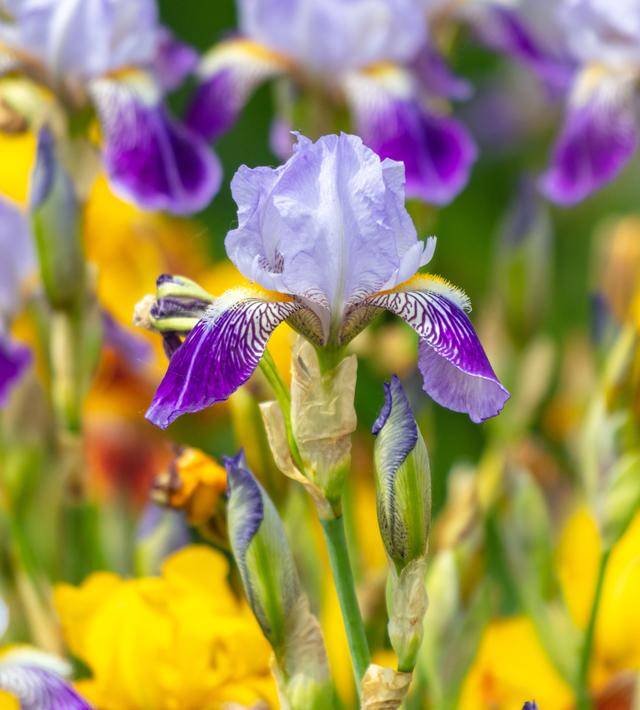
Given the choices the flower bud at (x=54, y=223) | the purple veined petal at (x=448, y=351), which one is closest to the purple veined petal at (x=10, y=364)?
the flower bud at (x=54, y=223)

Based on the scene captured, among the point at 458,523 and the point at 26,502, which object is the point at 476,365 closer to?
the point at 458,523

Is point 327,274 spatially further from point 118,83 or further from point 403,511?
point 118,83

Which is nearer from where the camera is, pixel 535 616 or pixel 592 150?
pixel 535 616

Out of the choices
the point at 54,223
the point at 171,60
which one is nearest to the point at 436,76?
the point at 171,60

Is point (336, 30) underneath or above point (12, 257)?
above

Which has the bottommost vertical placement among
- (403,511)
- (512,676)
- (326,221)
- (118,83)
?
(512,676)

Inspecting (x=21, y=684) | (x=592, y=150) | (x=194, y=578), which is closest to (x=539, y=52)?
(x=592, y=150)

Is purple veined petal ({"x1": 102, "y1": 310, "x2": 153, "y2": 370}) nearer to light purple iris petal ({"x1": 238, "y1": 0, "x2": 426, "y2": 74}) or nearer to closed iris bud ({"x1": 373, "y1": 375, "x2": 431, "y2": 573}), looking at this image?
light purple iris petal ({"x1": 238, "y1": 0, "x2": 426, "y2": 74})
